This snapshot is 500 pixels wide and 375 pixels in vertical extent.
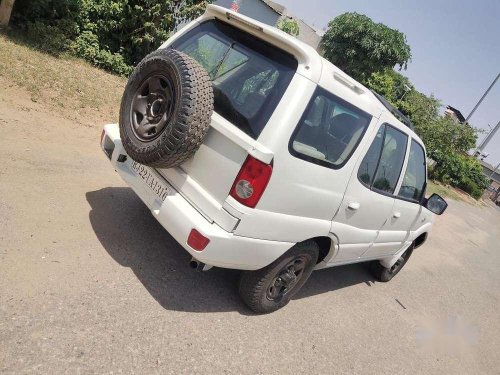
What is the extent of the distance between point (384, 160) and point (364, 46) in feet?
106

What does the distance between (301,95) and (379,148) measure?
124cm

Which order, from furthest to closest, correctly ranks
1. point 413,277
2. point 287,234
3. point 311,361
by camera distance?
point 413,277 → point 311,361 → point 287,234

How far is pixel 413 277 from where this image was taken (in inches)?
266

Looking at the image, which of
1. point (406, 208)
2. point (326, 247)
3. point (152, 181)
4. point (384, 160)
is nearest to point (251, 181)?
point (152, 181)

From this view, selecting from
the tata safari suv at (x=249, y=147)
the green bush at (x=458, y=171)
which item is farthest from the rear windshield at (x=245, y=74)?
the green bush at (x=458, y=171)

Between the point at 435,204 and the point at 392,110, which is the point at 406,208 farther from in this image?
the point at 392,110

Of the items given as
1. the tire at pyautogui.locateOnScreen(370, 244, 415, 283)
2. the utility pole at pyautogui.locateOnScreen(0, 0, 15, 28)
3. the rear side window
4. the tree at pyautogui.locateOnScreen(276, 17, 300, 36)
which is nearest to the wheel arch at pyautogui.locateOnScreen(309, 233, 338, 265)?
the rear side window

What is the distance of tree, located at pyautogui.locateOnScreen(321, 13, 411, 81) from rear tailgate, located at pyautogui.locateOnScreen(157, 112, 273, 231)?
1302 inches

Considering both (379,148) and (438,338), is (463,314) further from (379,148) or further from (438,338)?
(379,148)

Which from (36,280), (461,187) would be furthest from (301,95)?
(461,187)

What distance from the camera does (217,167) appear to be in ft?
9.42

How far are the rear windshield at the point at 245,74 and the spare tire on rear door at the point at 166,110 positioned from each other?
0.17m

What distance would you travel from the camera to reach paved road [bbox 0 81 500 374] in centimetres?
253

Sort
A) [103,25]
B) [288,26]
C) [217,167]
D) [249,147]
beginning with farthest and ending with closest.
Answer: [288,26], [103,25], [217,167], [249,147]
